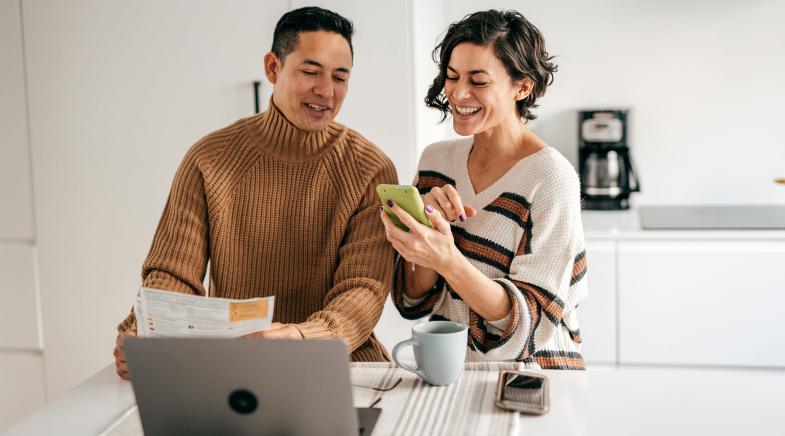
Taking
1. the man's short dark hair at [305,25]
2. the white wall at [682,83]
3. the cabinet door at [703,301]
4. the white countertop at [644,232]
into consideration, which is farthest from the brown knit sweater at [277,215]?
the white wall at [682,83]

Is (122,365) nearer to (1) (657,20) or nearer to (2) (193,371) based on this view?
(2) (193,371)

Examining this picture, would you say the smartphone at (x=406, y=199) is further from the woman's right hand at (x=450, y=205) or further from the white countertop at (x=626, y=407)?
the white countertop at (x=626, y=407)

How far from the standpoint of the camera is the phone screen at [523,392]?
1.11m

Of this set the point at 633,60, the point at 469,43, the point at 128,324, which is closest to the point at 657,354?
the point at 633,60

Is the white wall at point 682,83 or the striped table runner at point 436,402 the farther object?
the white wall at point 682,83

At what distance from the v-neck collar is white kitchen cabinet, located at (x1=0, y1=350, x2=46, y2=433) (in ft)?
5.89

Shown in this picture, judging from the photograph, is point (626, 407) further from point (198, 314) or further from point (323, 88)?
point (323, 88)

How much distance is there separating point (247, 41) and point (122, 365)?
4.56ft

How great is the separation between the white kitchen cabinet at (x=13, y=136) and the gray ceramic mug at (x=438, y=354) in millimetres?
1903

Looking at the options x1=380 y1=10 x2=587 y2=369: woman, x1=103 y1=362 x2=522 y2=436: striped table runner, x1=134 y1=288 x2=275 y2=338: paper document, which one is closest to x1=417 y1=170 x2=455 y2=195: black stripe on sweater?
x1=380 y1=10 x2=587 y2=369: woman

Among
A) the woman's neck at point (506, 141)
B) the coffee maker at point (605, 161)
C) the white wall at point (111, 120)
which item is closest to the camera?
the woman's neck at point (506, 141)

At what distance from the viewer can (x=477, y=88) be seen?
61.7 inches

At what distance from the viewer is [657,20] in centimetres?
292

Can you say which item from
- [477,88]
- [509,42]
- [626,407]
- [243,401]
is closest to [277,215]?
[477,88]
